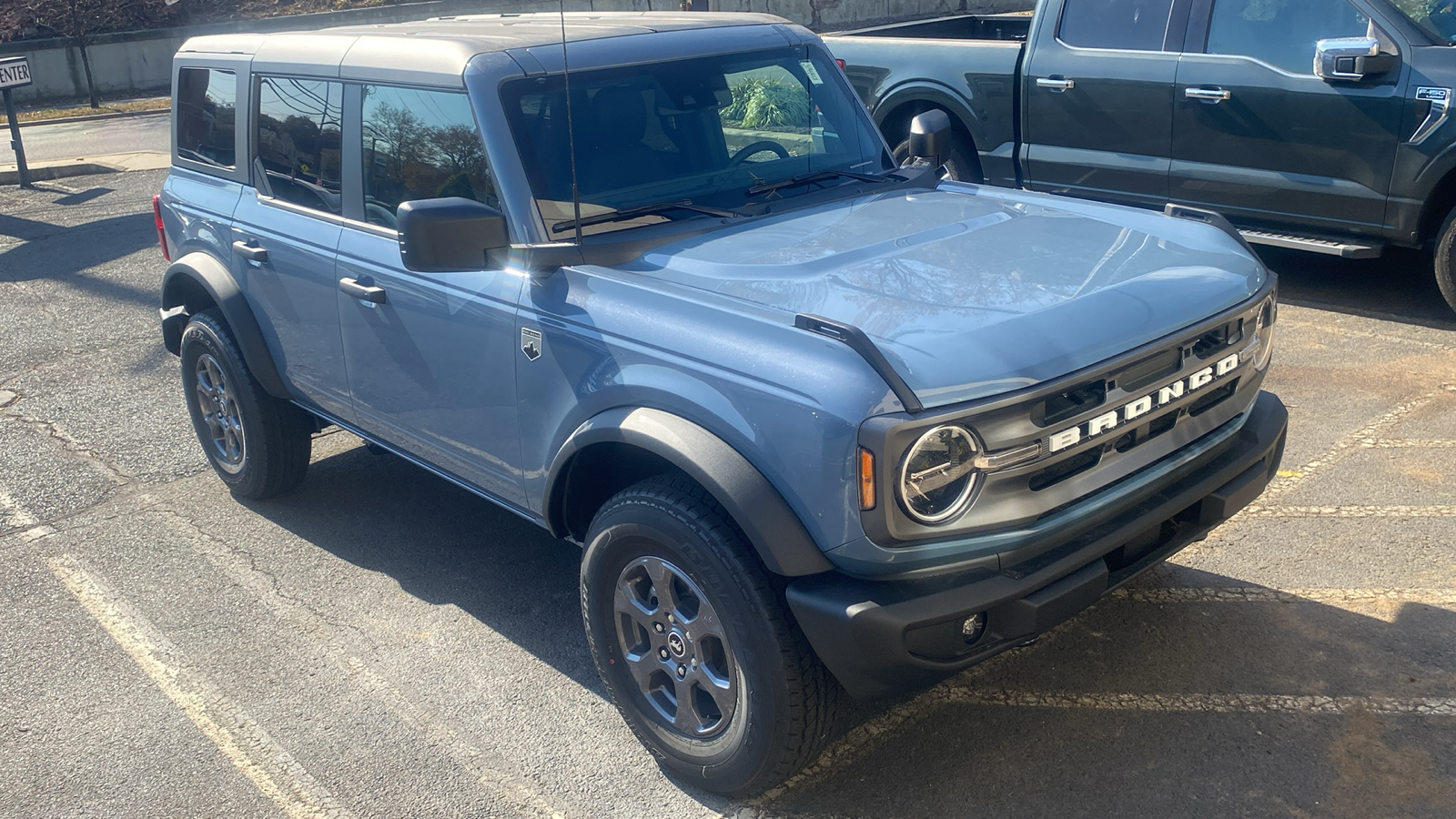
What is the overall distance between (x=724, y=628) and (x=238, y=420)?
3103 millimetres

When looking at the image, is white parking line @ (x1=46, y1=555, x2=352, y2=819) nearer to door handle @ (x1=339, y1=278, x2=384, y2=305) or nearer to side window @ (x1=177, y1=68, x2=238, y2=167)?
door handle @ (x1=339, y1=278, x2=384, y2=305)

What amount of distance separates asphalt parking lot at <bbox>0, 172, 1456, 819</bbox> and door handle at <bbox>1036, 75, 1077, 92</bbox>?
2497 mm

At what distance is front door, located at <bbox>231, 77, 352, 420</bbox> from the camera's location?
4340 millimetres

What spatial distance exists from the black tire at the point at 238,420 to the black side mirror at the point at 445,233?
6.40 ft

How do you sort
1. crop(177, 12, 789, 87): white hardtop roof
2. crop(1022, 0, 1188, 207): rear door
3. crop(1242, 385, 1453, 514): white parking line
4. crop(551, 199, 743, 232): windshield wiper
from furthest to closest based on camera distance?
crop(1022, 0, 1188, 207): rear door < crop(1242, 385, 1453, 514): white parking line < crop(177, 12, 789, 87): white hardtop roof < crop(551, 199, 743, 232): windshield wiper

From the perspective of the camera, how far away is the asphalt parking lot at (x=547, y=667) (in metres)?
3.28

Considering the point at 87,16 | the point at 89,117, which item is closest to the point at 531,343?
the point at 89,117

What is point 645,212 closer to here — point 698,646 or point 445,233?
point 445,233

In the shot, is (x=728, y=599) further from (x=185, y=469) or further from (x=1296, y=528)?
(x=185, y=469)

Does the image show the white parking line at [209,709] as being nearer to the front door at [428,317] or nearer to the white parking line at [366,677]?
the white parking line at [366,677]

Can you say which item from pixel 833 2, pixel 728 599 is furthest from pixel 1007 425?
pixel 833 2

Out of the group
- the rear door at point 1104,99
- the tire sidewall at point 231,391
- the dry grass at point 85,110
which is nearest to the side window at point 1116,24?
the rear door at point 1104,99

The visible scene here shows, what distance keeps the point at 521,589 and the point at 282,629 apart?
832 millimetres

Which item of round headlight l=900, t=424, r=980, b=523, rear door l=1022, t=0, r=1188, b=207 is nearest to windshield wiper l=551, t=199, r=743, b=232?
round headlight l=900, t=424, r=980, b=523
